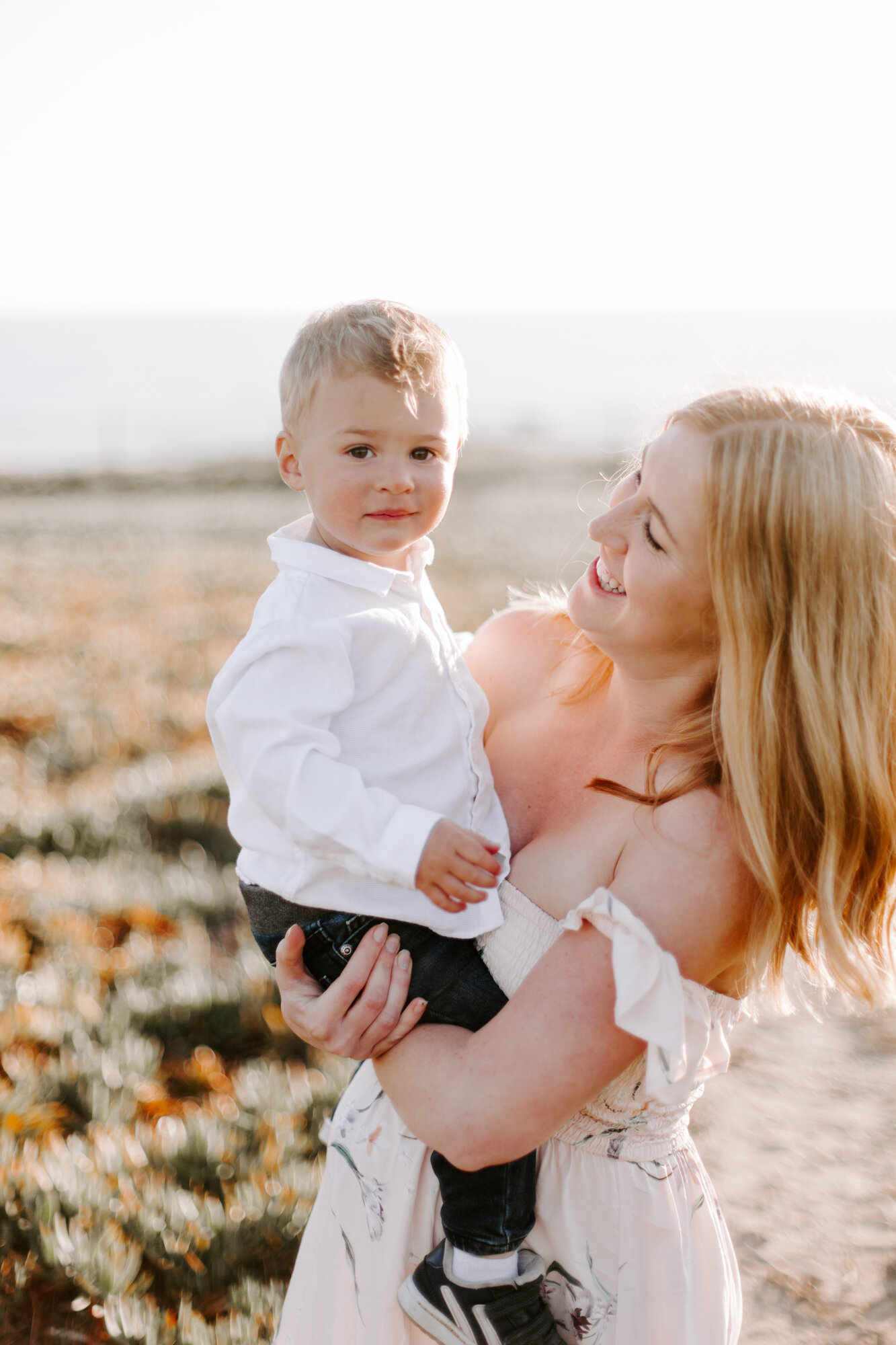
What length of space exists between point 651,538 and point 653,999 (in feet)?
2.94

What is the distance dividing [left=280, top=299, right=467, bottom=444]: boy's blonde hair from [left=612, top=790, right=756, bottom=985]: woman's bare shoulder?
3.43 ft

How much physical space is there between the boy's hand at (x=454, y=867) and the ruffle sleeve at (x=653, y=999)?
0.19m

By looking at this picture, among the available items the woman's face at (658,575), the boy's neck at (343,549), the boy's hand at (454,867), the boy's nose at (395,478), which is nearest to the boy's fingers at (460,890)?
the boy's hand at (454,867)

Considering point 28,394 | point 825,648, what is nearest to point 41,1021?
point 825,648

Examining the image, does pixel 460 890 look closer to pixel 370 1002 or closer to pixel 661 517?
pixel 370 1002

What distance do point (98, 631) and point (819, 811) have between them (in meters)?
8.98

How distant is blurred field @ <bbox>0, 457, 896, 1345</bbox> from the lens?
2.96 m

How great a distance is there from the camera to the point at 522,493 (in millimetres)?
28328

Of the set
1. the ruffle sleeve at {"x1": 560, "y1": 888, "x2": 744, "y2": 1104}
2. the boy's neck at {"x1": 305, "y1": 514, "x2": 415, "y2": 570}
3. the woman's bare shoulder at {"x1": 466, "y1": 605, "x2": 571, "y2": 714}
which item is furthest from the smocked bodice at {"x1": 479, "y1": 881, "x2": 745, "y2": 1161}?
the boy's neck at {"x1": 305, "y1": 514, "x2": 415, "y2": 570}

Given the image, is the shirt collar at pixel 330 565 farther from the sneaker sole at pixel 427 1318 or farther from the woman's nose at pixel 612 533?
the sneaker sole at pixel 427 1318

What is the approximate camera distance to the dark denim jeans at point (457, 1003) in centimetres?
207

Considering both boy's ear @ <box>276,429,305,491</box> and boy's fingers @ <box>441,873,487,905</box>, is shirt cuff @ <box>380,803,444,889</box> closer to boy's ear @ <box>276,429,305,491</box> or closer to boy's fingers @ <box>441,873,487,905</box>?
boy's fingers @ <box>441,873,487,905</box>

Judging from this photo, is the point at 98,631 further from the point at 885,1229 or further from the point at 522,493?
the point at 522,493

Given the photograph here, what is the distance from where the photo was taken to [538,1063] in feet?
5.95
